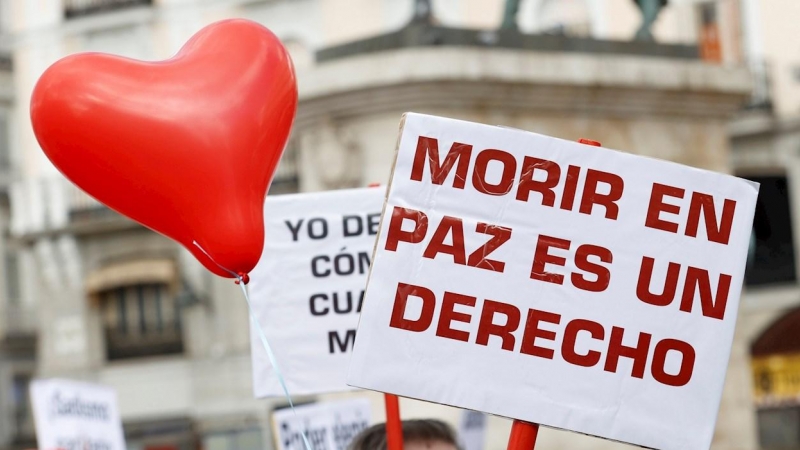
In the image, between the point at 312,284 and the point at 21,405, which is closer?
the point at 312,284

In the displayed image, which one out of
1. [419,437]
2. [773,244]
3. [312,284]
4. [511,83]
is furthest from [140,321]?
[419,437]

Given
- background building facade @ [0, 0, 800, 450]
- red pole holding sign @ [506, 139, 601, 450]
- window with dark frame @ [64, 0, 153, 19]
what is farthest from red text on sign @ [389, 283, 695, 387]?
window with dark frame @ [64, 0, 153, 19]

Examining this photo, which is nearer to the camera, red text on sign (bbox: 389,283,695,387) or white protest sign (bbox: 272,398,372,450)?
red text on sign (bbox: 389,283,695,387)

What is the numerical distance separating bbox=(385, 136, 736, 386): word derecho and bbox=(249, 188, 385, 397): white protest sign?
6.32 feet

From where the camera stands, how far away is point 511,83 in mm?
8812

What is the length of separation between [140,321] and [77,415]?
1653 centimetres

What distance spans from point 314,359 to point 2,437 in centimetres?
2382

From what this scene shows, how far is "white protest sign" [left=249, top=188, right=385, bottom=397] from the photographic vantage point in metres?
5.48

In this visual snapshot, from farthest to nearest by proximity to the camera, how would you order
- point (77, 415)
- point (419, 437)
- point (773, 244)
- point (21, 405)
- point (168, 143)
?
1. point (21, 405)
2. point (773, 244)
3. point (77, 415)
4. point (419, 437)
5. point (168, 143)

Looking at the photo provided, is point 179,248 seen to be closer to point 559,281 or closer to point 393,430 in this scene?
point 393,430

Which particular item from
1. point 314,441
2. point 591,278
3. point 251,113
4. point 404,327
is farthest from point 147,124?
point 314,441

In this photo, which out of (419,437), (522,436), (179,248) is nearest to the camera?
(522,436)

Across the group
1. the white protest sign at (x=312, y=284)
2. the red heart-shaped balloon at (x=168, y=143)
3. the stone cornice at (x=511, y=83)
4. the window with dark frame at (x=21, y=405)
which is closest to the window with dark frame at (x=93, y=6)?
the window with dark frame at (x=21, y=405)

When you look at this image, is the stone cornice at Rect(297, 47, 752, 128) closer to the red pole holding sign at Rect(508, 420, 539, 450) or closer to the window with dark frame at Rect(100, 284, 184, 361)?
the red pole holding sign at Rect(508, 420, 539, 450)
